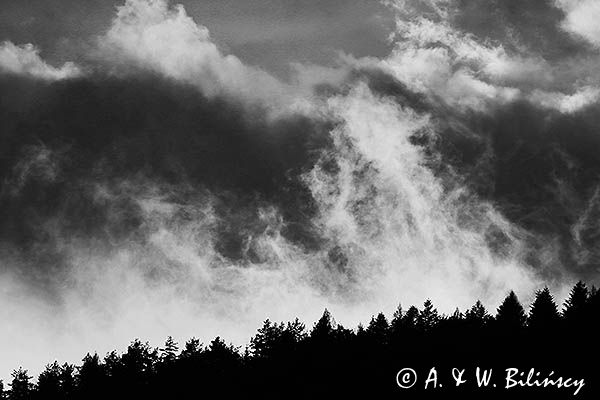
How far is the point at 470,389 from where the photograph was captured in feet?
208

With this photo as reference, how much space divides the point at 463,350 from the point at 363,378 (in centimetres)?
1220

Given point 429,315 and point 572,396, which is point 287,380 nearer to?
point 429,315
